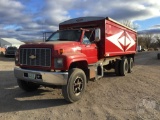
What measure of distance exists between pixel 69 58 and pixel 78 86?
1.11 m

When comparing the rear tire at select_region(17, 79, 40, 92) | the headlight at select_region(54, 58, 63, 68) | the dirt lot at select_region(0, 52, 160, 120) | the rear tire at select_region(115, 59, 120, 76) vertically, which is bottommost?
the dirt lot at select_region(0, 52, 160, 120)

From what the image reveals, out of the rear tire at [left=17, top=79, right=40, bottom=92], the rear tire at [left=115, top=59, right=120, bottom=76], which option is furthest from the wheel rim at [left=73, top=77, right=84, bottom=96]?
the rear tire at [left=115, top=59, right=120, bottom=76]

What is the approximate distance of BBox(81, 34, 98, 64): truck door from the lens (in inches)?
349

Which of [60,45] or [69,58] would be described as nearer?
Result: [69,58]

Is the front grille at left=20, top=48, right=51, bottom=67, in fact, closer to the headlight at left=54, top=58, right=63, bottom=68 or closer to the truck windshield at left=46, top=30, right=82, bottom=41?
the headlight at left=54, top=58, right=63, bottom=68

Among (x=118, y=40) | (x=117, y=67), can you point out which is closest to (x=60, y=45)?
(x=118, y=40)

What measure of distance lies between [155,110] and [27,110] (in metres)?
3.56

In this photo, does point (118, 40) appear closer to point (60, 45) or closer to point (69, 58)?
point (60, 45)

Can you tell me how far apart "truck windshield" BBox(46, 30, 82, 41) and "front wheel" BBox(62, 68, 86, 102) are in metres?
1.55

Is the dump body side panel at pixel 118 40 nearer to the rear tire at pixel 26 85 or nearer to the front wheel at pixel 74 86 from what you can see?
the front wheel at pixel 74 86

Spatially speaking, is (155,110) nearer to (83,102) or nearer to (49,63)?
(83,102)

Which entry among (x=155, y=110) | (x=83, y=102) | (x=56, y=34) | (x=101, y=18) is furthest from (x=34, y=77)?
(x=101, y=18)

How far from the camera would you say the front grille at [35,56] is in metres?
7.70

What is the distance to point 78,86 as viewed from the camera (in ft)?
26.6
